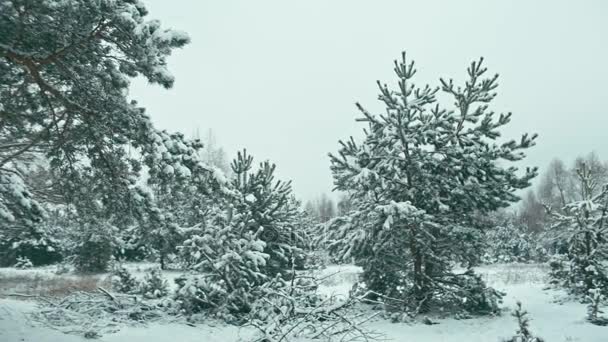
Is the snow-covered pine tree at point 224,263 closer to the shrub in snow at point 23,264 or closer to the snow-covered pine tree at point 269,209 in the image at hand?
the snow-covered pine tree at point 269,209

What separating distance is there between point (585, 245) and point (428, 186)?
4.38 meters

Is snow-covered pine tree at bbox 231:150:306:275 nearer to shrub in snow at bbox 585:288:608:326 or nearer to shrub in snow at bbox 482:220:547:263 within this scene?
shrub in snow at bbox 585:288:608:326

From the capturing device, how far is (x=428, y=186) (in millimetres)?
10836

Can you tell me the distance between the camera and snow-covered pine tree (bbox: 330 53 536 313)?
10711mm

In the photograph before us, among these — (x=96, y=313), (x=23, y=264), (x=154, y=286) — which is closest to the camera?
(x=96, y=313)

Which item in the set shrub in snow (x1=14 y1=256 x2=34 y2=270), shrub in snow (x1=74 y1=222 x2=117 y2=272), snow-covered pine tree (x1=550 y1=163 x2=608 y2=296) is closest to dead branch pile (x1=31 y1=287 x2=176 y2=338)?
snow-covered pine tree (x1=550 y1=163 x2=608 y2=296)

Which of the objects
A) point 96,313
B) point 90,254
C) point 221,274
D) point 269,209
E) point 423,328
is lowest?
point 423,328

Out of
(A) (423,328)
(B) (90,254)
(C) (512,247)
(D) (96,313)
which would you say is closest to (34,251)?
(B) (90,254)

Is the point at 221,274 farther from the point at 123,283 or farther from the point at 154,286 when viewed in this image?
the point at 123,283

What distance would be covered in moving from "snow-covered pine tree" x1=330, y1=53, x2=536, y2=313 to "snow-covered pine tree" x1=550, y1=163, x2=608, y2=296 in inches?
77.9

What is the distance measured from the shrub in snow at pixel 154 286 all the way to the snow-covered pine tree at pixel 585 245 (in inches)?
405

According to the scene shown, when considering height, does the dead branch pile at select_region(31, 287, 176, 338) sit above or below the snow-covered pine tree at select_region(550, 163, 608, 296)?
Answer: below

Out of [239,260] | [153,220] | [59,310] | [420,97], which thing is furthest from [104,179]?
[420,97]

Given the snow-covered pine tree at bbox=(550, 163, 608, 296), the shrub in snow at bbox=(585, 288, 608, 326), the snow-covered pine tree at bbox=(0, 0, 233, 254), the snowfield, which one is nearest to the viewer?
the snow-covered pine tree at bbox=(0, 0, 233, 254)
